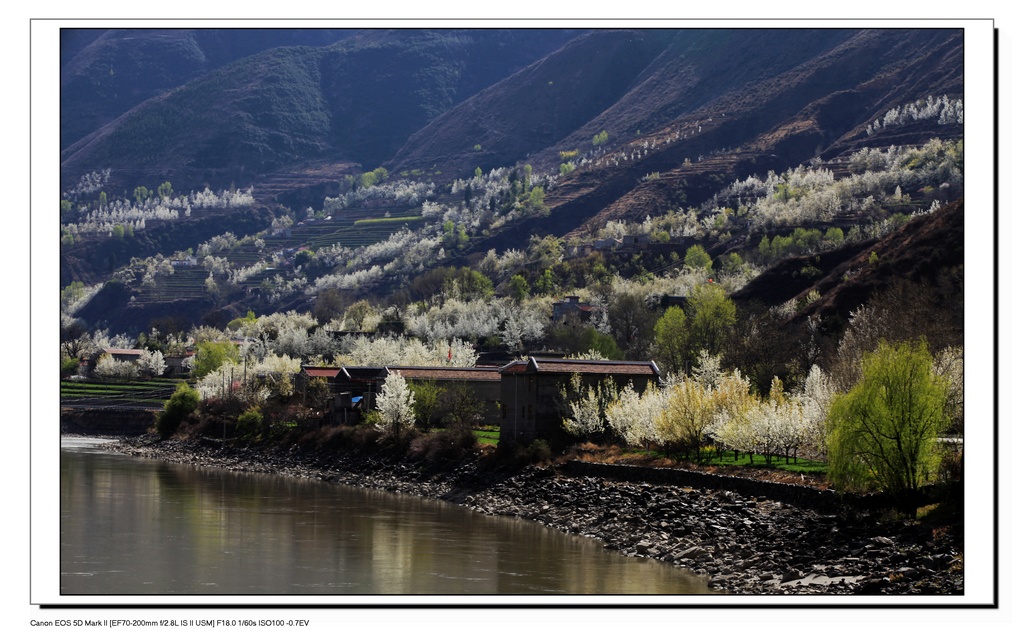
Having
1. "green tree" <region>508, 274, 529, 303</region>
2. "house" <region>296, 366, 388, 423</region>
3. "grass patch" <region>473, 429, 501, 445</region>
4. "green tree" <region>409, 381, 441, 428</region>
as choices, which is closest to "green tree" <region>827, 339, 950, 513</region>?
"grass patch" <region>473, 429, 501, 445</region>

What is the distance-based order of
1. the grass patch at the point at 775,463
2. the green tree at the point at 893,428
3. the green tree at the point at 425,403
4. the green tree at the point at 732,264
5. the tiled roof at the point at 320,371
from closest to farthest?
the green tree at the point at 893,428, the grass patch at the point at 775,463, the green tree at the point at 425,403, the tiled roof at the point at 320,371, the green tree at the point at 732,264

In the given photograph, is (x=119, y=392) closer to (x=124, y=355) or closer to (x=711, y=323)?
(x=124, y=355)

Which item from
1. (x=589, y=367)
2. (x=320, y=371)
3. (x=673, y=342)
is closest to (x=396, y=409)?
(x=589, y=367)

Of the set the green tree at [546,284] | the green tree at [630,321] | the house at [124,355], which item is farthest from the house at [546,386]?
the green tree at [546,284]

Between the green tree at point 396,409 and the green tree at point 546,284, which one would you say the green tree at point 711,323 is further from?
the green tree at point 546,284

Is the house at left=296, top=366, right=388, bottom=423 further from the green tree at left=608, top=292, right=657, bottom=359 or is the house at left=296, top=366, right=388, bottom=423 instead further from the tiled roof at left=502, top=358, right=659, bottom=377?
the green tree at left=608, top=292, right=657, bottom=359
